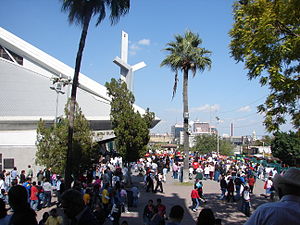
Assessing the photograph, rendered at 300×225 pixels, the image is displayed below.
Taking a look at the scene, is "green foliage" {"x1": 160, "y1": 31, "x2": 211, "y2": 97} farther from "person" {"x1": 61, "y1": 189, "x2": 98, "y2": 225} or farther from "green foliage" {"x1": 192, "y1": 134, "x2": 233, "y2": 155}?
"green foliage" {"x1": 192, "y1": 134, "x2": 233, "y2": 155}

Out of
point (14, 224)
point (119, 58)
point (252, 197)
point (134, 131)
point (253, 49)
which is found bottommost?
point (252, 197)

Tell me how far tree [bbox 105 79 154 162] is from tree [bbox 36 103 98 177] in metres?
2.12

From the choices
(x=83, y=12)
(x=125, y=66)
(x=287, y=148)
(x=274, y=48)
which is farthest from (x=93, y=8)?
(x=287, y=148)

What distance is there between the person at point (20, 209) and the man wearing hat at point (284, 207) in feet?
7.38

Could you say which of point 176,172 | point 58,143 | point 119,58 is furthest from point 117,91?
point 119,58

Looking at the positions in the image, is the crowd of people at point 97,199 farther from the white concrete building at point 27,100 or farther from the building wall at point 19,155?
the white concrete building at point 27,100

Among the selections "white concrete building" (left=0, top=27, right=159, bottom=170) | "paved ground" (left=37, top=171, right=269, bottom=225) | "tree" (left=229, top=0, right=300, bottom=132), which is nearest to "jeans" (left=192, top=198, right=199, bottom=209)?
"paved ground" (left=37, top=171, right=269, bottom=225)

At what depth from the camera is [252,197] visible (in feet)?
49.9

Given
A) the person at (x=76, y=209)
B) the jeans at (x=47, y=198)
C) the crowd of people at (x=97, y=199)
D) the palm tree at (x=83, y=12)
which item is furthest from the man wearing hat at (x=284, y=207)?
the jeans at (x=47, y=198)

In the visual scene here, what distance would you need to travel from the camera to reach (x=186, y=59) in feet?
65.1

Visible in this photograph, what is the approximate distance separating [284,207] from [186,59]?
18.4m

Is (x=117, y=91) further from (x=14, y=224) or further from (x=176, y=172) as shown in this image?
(x=14, y=224)

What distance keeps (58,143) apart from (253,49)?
10569 millimetres

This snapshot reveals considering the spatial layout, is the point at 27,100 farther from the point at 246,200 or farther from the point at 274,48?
the point at 274,48
